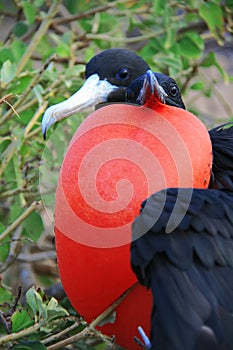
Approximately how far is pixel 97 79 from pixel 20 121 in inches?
7.2

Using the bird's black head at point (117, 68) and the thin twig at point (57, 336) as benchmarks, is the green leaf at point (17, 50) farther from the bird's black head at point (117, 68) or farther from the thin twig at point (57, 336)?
the thin twig at point (57, 336)

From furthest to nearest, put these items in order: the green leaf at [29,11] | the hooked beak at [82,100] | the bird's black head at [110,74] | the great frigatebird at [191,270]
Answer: the green leaf at [29,11]
the bird's black head at [110,74]
the hooked beak at [82,100]
the great frigatebird at [191,270]

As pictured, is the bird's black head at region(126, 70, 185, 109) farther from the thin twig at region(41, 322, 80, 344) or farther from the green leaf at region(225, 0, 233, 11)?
the green leaf at region(225, 0, 233, 11)

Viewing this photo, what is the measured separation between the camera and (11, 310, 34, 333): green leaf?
4.36ft

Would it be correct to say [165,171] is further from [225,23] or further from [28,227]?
[225,23]

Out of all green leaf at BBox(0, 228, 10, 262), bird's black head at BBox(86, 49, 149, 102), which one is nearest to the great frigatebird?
green leaf at BBox(0, 228, 10, 262)

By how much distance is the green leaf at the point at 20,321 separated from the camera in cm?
133

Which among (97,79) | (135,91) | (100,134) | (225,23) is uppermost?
(100,134)

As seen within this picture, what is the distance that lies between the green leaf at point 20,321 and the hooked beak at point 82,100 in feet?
0.88

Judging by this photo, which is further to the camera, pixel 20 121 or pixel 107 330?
pixel 20 121

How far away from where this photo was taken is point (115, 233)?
1.12 meters

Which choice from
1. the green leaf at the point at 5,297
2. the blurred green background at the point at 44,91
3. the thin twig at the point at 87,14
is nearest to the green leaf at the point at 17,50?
the blurred green background at the point at 44,91

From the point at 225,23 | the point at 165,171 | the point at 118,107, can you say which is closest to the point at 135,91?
the point at 118,107

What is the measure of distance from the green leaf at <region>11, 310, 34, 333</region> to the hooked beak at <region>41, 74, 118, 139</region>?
10.6 inches
